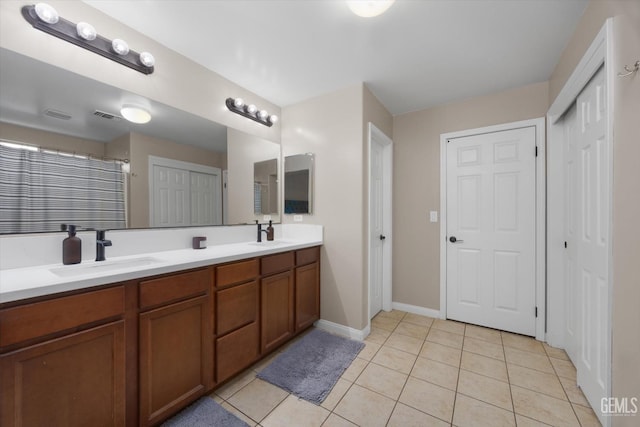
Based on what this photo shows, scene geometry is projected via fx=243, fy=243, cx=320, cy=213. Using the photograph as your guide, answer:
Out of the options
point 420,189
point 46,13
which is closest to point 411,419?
point 420,189

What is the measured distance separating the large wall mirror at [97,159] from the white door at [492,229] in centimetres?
240

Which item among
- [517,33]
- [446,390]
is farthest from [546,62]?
[446,390]

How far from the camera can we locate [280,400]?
1543 mm

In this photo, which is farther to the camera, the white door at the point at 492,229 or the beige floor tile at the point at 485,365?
the white door at the point at 492,229

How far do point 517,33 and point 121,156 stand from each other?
2.81 m

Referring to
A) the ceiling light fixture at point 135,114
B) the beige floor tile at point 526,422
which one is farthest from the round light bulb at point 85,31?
the beige floor tile at point 526,422

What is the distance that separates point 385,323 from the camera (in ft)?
8.67

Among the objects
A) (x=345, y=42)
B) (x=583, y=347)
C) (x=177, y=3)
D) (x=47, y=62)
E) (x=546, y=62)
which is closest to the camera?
(x=47, y=62)

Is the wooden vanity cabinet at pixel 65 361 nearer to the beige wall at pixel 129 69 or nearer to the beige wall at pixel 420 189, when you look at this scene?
the beige wall at pixel 129 69

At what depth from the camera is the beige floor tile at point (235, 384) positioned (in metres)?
1.60

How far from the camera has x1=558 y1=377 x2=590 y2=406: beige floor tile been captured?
1531 mm

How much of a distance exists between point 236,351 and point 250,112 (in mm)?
2052

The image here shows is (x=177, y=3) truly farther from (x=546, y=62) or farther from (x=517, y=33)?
(x=546, y=62)

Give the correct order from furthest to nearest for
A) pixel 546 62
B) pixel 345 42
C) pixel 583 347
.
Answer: pixel 546 62 → pixel 345 42 → pixel 583 347
